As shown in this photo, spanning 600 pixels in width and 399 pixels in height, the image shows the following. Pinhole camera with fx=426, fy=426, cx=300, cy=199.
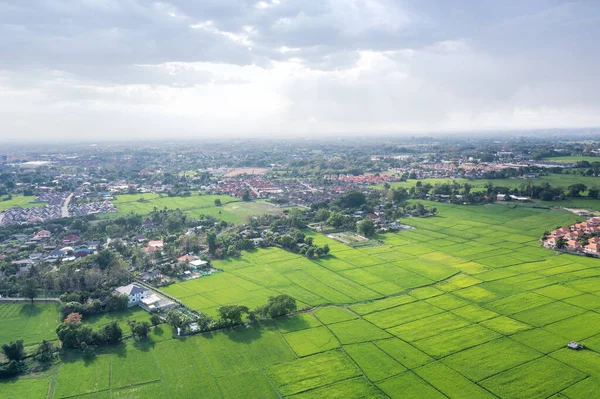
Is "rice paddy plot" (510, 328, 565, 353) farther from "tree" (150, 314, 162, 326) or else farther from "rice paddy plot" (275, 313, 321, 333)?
"tree" (150, 314, 162, 326)

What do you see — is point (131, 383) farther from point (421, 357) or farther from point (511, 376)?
point (511, 376)

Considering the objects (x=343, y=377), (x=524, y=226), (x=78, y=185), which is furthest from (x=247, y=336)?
(x=78, y=185)

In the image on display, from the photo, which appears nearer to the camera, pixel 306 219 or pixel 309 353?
pixel 309 353

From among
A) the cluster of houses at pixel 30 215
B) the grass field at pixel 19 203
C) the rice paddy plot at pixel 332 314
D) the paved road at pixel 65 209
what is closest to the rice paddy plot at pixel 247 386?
the rice paddy plot at pixel 332 314

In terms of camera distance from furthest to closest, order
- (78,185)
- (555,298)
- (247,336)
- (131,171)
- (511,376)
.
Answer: (131,171), (78,185), (555,298), (247,336), (511,376)

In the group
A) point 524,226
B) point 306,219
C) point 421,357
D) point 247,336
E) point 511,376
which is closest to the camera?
point 511,376

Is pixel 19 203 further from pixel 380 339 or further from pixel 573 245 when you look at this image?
pixel 573 245
